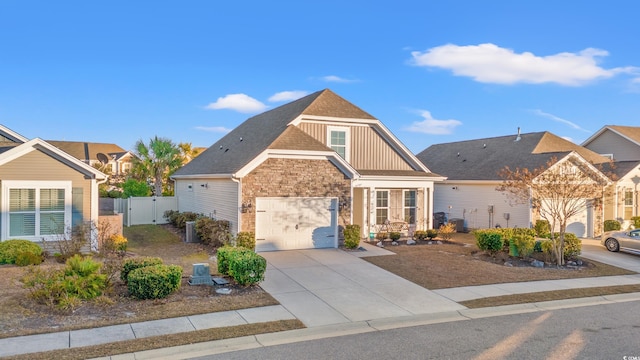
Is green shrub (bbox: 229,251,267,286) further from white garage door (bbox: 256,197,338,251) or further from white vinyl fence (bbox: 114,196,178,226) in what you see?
white vinyl fence (bbox: 114,196,178,226)

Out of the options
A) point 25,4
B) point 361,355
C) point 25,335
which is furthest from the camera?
point 25,4

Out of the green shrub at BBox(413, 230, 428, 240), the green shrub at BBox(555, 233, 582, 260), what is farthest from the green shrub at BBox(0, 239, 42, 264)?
the green shrub at BBox(555, 233, 582, 260)

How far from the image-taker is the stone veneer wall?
16250 mm

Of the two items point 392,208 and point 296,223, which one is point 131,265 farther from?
point 392,208

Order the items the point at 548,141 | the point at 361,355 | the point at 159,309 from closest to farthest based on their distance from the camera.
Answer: the point at 361,355, the point at 159,309, the point at 548,141

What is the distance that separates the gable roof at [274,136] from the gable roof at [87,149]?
3623 centimetres

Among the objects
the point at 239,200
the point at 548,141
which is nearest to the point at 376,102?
the point at 548,141

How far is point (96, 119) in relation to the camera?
98.6 feet

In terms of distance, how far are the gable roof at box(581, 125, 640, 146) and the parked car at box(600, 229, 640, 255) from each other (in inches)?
582

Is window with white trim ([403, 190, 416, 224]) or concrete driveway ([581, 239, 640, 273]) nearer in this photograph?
concrete driveway ([581, 239, 640, 273])

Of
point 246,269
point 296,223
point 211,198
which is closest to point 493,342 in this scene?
point 246,269

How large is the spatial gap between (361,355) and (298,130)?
12.5m

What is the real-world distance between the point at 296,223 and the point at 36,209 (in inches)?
358

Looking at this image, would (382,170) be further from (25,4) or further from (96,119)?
(96,119)
